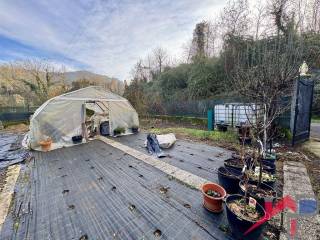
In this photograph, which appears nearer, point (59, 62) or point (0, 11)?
point (0, 11)

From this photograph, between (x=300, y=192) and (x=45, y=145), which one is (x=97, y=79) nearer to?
(x=45, y=145)

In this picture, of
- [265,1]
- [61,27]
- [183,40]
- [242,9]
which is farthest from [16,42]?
[265,1]

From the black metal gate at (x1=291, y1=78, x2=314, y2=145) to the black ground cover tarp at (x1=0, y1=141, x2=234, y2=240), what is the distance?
4.12 meters

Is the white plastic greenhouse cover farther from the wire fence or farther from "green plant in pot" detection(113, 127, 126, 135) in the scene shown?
the wire fence

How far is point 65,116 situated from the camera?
638 cm

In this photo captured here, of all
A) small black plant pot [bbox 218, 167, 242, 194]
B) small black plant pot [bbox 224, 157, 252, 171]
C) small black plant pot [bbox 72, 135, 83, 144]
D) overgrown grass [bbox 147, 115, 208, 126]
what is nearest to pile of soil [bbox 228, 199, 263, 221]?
small black plant pot [bbox 218, 167, 242, 194]

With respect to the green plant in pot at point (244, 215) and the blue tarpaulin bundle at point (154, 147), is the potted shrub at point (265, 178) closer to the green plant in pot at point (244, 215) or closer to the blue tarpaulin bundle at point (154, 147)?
the green plant in pot at point (244, 215)

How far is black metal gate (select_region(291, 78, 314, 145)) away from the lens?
4.55 metres

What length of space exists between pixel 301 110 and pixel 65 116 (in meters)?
8.53

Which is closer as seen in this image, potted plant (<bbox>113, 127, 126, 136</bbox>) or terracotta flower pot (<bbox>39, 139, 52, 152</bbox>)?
terracotta flower pot (<bbox>39, 139, 52, 152</bbox>)

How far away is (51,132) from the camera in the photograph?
19.7 ft

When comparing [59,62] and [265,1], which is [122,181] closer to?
[265,1]

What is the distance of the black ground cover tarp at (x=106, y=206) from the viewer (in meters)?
1.98

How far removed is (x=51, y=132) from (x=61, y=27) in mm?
5688
